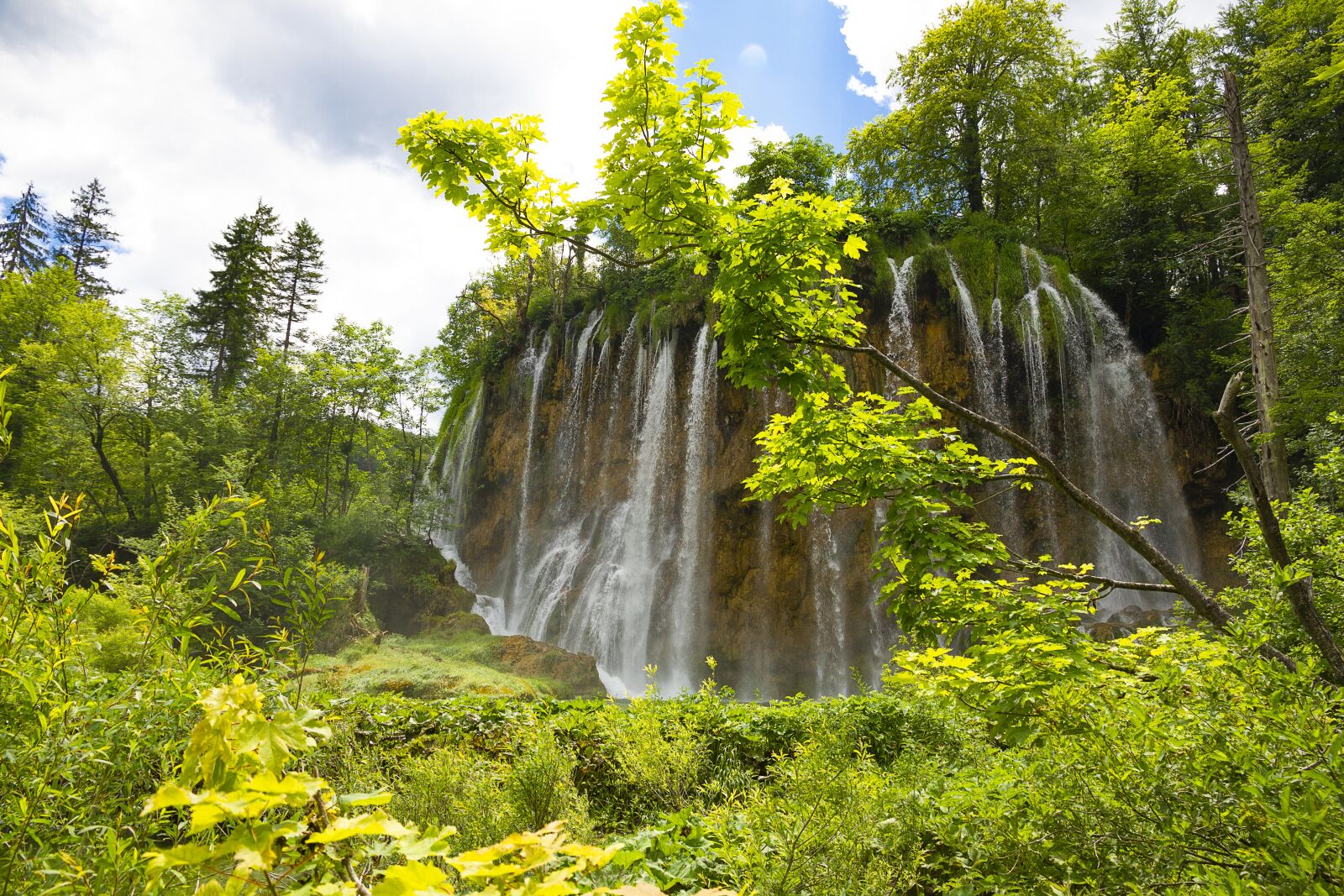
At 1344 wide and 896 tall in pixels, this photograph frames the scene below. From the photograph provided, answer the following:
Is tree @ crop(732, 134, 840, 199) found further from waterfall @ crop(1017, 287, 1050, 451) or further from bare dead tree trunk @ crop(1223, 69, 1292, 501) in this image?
bare dead tree trunk @ crop(1223, 69, 1292, 501)

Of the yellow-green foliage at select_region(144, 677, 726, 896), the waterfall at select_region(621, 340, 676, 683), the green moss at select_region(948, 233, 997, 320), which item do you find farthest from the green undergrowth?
the green moss at select_region(948, 233, 997, 320)

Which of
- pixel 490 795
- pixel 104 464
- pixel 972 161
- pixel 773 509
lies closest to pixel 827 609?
pixel 773 509

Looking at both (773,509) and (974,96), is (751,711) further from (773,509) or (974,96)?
(974,96)

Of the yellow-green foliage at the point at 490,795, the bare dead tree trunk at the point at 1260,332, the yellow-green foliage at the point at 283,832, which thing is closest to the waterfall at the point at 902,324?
the bare dead tree trunk at the point at 1260,332

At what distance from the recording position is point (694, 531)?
1883 centimetres

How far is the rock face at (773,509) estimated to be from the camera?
1594 centimetres

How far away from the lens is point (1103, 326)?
650 inches

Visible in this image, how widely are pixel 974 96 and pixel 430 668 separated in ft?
75.0

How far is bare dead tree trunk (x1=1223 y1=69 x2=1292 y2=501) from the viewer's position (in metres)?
9.27

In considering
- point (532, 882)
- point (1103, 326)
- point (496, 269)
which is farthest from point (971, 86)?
point (532, 882)

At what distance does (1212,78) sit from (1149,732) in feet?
88.5

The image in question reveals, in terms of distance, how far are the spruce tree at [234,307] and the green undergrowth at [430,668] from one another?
1793 cm

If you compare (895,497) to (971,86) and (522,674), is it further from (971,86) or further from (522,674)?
(971,86)

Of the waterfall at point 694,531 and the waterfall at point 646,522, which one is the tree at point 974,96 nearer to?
the waterfall at point 694,531
